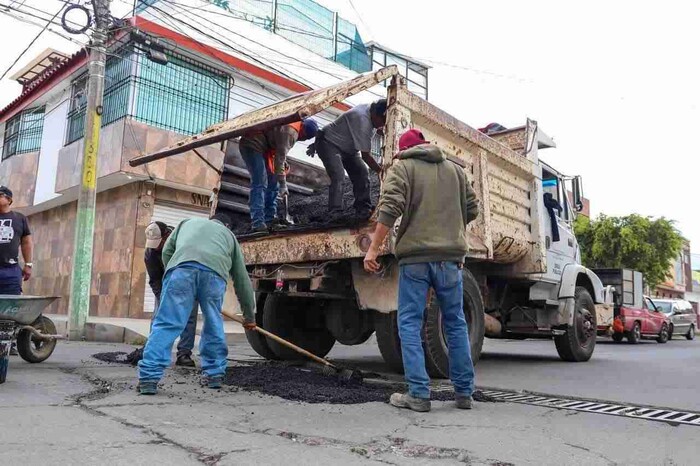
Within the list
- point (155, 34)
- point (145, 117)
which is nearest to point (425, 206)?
point (145, 117)

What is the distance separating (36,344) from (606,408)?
16.5 ft

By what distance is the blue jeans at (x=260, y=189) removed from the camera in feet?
19.9

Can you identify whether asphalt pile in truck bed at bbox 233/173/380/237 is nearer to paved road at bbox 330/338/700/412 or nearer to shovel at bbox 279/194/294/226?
shovel at bbox 279/194/294/226

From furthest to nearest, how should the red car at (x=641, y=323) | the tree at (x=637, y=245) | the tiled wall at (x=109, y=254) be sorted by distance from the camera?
the tree at (x=637, y=245) < the red car at (x=641, y=323) < the tiled wall at (x=109, y=254)

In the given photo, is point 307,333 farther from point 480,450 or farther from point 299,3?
point 299,3

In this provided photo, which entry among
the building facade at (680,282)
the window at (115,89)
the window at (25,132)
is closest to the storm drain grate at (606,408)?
the window at (115,89)

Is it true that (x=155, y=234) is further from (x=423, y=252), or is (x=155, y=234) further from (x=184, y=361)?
(x=423, y=252)

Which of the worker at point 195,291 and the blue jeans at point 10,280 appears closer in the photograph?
the worker at point 195,291

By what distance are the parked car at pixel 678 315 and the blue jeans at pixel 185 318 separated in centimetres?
1776

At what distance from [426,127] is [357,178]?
1.00 meters

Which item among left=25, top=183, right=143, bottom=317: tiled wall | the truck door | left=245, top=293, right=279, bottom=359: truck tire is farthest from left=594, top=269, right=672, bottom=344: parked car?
left=25, top=183, right=143, bottom=317: tiled wall

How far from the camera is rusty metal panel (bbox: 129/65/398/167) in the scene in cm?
457

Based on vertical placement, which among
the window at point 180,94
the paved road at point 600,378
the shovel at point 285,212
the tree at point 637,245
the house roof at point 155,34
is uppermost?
the house roof at point 155,34

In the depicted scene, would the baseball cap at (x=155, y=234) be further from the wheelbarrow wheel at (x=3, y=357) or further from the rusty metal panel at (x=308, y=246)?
the wheelbarrow wheel at (x=3, y=357)
